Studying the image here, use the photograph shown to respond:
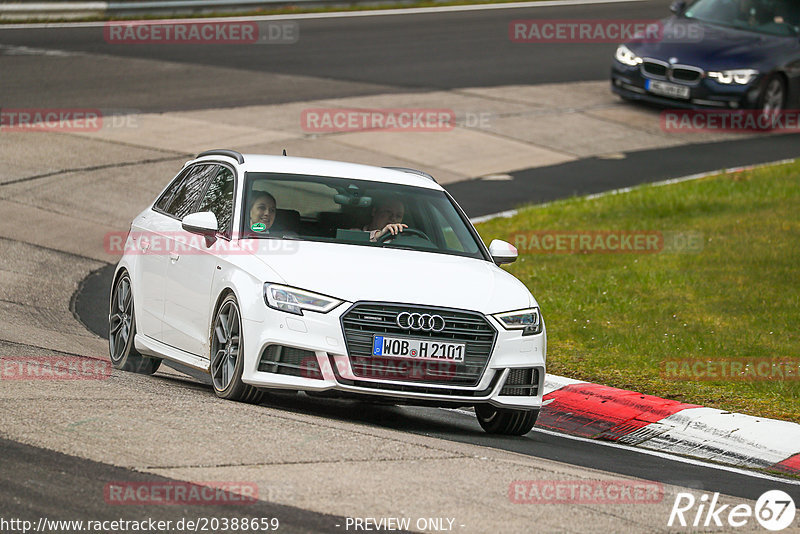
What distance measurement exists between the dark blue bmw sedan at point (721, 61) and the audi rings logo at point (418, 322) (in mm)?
15640

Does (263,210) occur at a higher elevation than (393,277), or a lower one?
higher

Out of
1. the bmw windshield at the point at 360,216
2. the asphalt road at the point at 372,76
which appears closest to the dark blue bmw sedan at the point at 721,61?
the asphalt road at the point at 372,76

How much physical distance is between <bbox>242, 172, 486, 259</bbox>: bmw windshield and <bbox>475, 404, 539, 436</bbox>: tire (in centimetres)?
112

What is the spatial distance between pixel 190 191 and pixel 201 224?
1.27 m

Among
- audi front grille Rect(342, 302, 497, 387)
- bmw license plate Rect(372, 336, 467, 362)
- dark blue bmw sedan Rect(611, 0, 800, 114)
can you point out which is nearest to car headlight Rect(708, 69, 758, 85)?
dark blue bmw sedan Rect(611, 0, 800, 114)

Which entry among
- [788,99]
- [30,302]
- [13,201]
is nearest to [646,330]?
[30,302]

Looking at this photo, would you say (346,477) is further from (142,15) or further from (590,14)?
(590,14)

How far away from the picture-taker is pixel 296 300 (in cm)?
827

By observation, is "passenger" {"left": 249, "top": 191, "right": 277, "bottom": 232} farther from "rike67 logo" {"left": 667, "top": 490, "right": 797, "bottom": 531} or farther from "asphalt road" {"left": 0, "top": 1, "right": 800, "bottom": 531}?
"rike67 logo" {"left": 667, "top": 490, "right": 797, "bottom": 531}

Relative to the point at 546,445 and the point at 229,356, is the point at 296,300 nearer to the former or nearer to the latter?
the point at 229,356

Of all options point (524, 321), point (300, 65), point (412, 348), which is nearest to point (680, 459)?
point (524, 321)

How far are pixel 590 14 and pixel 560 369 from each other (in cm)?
2444

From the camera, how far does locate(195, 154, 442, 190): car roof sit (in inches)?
383

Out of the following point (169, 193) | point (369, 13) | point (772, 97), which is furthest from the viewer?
point (369, 13)
